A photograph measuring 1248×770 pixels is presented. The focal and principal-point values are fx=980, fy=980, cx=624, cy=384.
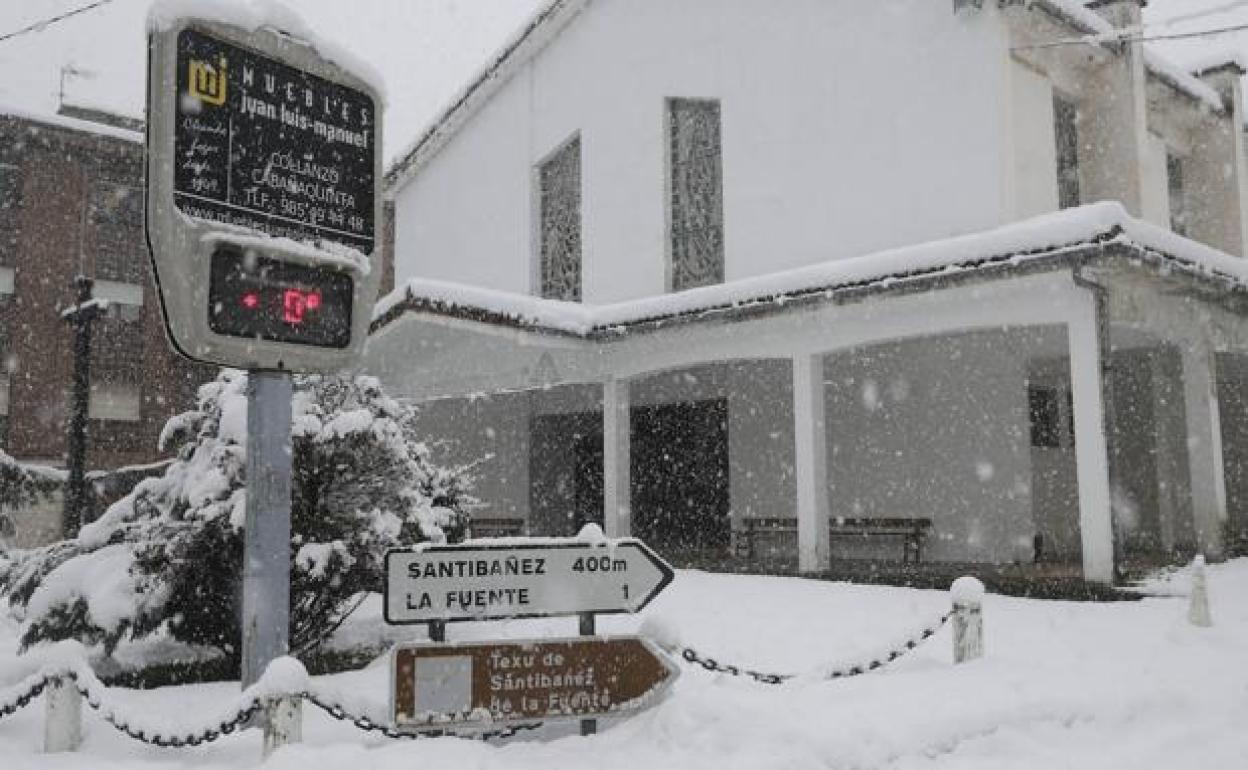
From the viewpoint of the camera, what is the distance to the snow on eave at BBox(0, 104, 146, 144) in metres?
27.7

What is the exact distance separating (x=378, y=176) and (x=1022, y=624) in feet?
21.8

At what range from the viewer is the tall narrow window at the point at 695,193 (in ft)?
50.1

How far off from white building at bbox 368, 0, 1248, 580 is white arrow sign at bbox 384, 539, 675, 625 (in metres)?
6.50

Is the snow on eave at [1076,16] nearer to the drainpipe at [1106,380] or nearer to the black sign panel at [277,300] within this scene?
the drainpipe at [1106,380]

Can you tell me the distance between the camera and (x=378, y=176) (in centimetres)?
525

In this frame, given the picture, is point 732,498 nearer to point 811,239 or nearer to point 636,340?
point 636,340

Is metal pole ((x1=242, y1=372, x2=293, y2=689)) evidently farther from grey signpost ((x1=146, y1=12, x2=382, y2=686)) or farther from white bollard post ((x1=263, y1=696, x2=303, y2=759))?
white bollard post ((x1=263, y1=696, x2=303, y2=759))

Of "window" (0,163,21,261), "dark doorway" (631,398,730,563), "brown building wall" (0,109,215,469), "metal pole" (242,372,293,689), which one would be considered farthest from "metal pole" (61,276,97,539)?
"window" (0,163,21,261)

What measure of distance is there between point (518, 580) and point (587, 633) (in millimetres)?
507

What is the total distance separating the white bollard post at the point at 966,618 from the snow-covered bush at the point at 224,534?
412cm

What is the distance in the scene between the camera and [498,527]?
18.1 m

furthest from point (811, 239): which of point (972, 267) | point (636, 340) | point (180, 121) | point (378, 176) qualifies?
point (180, 121)

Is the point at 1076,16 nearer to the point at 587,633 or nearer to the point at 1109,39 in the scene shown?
the point at 1109,39

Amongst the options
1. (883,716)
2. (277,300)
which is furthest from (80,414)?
(883,716)
